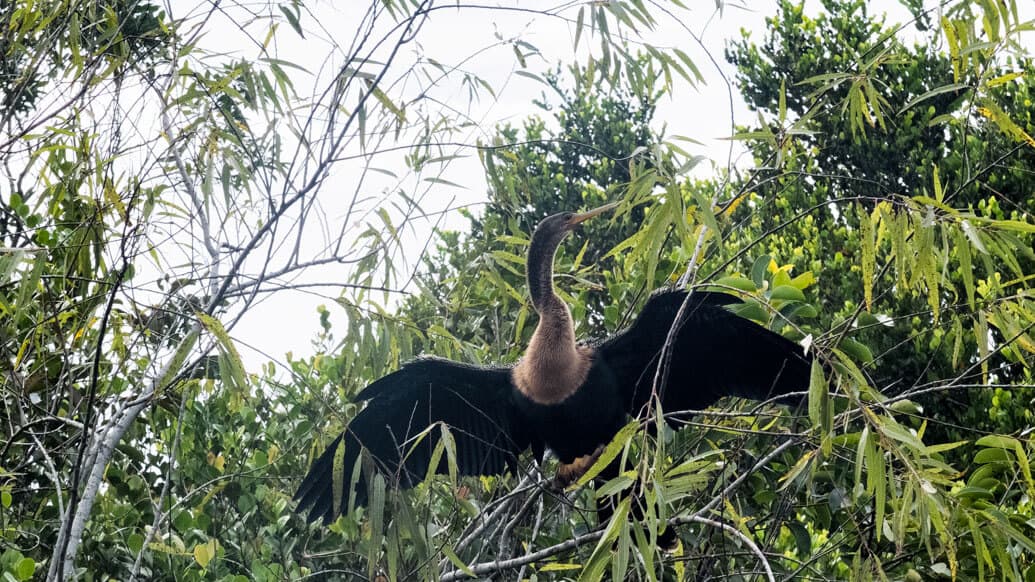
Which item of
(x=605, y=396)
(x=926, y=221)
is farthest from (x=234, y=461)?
(x=926, y=221)

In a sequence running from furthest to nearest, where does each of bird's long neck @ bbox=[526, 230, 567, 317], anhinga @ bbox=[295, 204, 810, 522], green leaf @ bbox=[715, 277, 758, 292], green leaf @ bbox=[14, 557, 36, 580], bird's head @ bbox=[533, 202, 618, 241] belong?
1. bird's head @ bbox=[533, 202, 618, 241]
2. bird's long neck @ bbox=[526, 230, 567, 317]
3. anhinga @ bbox=[295, 204, 810, 522]
4. green leaf @ bbox=[715, 277, 758, 292]
5. green leaf @ bbox=[14, 557, 36, 580]

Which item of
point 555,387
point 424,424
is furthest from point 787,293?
point 424,424

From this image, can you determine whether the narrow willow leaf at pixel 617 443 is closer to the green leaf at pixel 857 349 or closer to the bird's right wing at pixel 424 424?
the green leaf at pixel 857 349

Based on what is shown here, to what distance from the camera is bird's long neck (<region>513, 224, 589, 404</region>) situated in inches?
120

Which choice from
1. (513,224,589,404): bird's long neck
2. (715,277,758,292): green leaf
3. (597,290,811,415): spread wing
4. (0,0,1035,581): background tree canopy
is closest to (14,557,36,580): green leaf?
(0,0,1035,581): background tree canopy

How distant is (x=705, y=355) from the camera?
306 cm

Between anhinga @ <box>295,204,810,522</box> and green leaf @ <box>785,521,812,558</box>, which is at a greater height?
anhinga @ <box>295,204,810,522</box>

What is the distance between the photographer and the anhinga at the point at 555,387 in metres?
2.96

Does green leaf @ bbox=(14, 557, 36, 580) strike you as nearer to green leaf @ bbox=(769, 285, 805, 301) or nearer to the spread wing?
the spread wing

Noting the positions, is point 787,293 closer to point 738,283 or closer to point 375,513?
point 738,283

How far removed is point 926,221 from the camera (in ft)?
6.04

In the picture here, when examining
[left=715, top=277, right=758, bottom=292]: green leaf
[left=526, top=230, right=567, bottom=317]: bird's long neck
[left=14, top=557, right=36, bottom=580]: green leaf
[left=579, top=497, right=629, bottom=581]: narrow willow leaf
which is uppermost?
[left=526, top=230, right=567, bottom=317]: bird's long neck

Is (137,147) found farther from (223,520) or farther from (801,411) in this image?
(801,411)

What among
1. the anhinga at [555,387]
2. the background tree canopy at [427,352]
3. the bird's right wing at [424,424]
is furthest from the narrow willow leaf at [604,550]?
the bird's right wing at [424,424]
